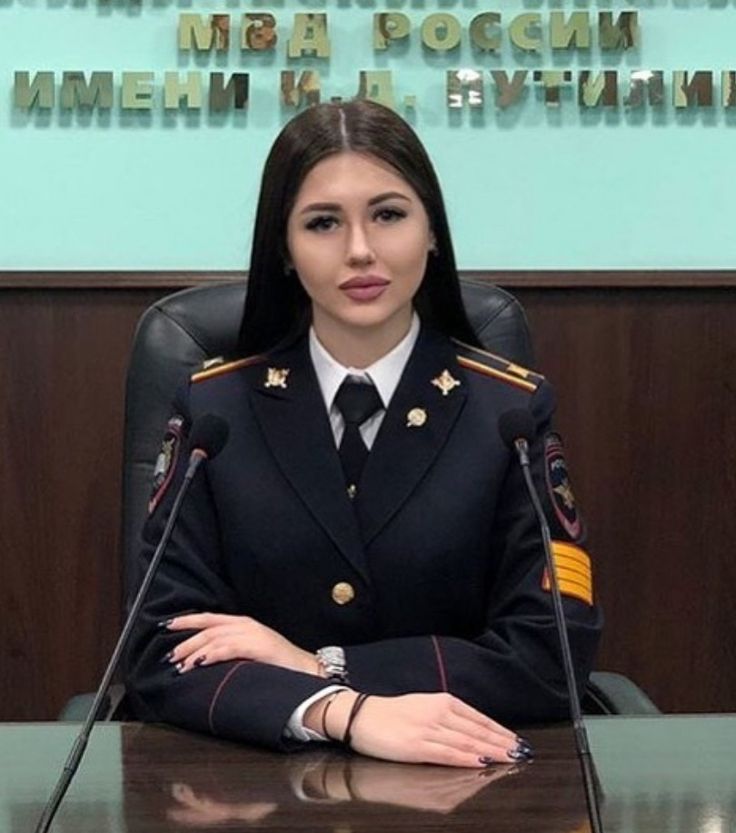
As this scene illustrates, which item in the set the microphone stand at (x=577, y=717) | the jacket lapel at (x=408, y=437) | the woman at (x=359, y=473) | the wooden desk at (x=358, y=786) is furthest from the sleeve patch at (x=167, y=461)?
the microphone stand at (x=577, y=717)

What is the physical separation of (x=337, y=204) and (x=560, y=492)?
42 cm

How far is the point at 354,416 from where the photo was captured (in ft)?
5.78

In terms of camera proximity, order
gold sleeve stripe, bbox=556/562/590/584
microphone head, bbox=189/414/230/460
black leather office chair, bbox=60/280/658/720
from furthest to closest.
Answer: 1. black leather office chair, bbox=60/280/658/720
2. gold sleeve stripe, bbox=556/562/590/584
3. microphone head, bbox=189/414/230/460

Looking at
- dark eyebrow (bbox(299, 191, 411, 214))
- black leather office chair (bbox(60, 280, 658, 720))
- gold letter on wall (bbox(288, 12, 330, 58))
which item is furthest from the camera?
gold letter on wall (bbox(288, 12, 330, 58))

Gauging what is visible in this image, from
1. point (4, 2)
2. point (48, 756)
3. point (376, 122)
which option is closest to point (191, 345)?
point (376, 122)

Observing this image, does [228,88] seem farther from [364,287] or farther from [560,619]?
[560,619]

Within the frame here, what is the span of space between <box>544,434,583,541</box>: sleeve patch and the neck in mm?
225

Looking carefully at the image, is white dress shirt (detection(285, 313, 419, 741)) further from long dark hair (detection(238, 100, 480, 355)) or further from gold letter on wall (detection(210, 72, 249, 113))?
gold letter on wall (detection(210, 72, 249, 113))

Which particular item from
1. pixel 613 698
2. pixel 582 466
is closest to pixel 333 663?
pixel 613 698

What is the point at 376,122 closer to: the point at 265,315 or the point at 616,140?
the point at 265,315

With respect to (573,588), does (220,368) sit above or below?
above

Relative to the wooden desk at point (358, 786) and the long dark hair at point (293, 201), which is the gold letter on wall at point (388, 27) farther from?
the wooden desk at point (358, 786)

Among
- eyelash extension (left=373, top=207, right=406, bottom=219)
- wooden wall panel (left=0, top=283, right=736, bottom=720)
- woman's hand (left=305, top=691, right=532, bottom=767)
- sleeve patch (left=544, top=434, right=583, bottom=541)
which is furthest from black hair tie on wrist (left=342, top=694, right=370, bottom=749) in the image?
wooden wall panel (left=0, top=283, right=736, bottom=720)

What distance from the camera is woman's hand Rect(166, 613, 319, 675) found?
155cm
